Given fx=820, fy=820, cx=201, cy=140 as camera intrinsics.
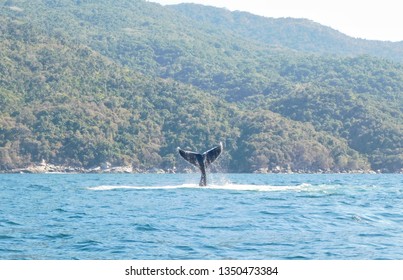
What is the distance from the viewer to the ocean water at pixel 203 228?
92.6ft

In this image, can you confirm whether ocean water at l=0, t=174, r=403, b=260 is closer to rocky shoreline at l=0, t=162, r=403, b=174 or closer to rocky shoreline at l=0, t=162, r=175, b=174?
rocky shoreline at l=0, t=162, r=175, b=174

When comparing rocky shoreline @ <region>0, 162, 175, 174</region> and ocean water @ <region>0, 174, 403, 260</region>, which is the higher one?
ocean water @ <region>0, 174, 403, 260</region>

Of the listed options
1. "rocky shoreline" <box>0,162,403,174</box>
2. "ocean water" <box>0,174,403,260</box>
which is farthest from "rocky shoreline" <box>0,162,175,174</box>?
"ocean water" <box>0,174,403,260</box>

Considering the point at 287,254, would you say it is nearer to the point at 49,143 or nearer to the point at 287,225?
the point at 287,225

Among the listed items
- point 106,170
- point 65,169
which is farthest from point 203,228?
point 106,170

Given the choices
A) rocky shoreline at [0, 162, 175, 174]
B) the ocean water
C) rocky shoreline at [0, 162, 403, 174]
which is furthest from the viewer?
rocky shoreline at [0, 162, 403, 174]

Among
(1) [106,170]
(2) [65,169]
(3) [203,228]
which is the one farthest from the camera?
(1) [106,170]

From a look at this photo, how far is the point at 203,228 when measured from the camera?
1355 inches

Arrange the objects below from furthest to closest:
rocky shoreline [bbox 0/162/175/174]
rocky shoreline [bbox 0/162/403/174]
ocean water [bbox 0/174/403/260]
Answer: rocky shoreline [bbox 0/162/403/174] < rocky shoreline [bbox 0/162/175/174] < ocean water [bbox 0/174/403/260]

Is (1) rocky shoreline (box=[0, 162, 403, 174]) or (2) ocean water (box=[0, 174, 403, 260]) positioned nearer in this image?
(2) ocean water (box=[0, 174, 403, 260])

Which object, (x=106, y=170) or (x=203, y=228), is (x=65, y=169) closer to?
(x=106, y=170)

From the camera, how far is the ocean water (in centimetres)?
2822

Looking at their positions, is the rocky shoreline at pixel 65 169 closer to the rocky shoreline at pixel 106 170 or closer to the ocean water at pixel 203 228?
the rocky shoreline at pixel 106 170
